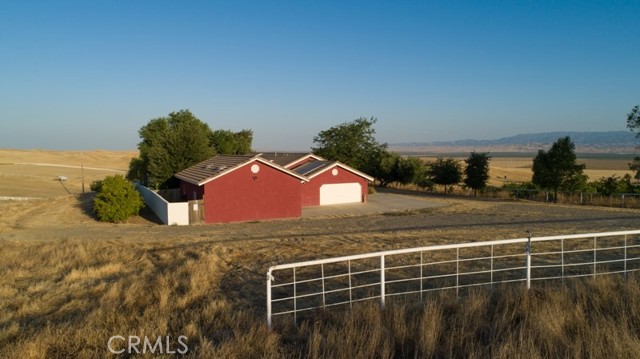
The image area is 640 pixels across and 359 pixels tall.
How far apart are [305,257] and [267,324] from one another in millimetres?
6524

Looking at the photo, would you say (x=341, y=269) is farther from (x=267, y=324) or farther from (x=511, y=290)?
(x=267, y=324)

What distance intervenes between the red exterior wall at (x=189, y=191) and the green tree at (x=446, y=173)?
22.4 m

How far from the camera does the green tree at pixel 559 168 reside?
29.4 m

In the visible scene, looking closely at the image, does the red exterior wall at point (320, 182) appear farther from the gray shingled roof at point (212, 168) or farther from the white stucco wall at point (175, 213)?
the white stucco wall at point (175, 213)

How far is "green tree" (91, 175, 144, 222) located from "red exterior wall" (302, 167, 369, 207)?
11.3 metres

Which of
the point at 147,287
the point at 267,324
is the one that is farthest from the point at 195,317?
the point at 147,287

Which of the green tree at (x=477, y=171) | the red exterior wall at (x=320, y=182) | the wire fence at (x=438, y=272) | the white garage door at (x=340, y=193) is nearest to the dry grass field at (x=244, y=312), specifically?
the wire fence at (x=438, y=272)

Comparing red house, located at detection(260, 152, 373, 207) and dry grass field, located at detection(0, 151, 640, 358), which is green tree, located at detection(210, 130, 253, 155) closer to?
red house, located at detection(260, 152, 373, 207)

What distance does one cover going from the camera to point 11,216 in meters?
25.9

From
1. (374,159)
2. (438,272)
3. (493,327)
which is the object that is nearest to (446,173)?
(374,159)

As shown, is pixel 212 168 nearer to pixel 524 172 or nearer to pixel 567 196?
pixel 567 196

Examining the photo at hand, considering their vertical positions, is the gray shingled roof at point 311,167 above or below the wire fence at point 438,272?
above

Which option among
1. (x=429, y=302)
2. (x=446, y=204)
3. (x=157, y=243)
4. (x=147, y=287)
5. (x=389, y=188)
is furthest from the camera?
(x=389, y=188)

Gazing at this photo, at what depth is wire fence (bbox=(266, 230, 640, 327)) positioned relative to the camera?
24.1 feet
